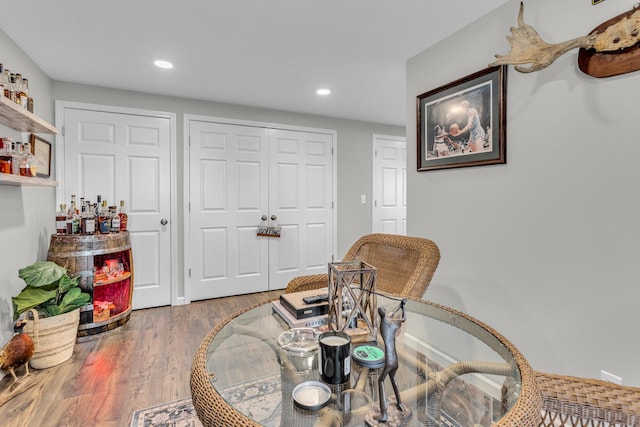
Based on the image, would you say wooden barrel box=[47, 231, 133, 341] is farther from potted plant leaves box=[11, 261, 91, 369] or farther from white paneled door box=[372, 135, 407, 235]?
white paneled door box=[372, 135, 407, 235]

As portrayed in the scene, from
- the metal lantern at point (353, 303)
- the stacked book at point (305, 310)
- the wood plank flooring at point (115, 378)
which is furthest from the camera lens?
the wood plank flooring at point (115, 378)

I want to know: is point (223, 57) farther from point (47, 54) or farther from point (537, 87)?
point (537, 87)

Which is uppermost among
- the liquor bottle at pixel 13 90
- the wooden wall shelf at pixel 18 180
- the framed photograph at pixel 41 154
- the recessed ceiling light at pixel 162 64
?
the recessed ceiling light at pixel 162 64

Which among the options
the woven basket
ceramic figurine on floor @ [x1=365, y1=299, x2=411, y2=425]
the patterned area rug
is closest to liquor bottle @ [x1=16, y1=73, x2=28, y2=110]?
the woven basket

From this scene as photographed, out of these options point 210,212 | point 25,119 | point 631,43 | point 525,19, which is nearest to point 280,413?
point 631,43

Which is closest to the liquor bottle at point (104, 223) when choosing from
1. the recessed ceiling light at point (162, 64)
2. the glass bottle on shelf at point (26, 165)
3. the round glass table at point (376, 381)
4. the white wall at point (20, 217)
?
the white wall at point (20, 217)

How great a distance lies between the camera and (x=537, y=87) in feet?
5.24

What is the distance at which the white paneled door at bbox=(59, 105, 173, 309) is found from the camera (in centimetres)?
295

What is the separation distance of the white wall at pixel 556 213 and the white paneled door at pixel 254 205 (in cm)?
221

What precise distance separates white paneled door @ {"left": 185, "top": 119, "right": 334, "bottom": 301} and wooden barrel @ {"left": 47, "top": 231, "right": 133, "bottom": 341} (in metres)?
0.70

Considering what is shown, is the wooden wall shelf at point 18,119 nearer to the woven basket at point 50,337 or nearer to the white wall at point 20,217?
the white wall at point 20,217

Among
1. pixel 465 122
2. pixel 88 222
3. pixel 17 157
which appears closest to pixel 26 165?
pixel 17 157

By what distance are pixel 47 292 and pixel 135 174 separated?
1410mm

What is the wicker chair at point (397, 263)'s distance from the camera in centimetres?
165
